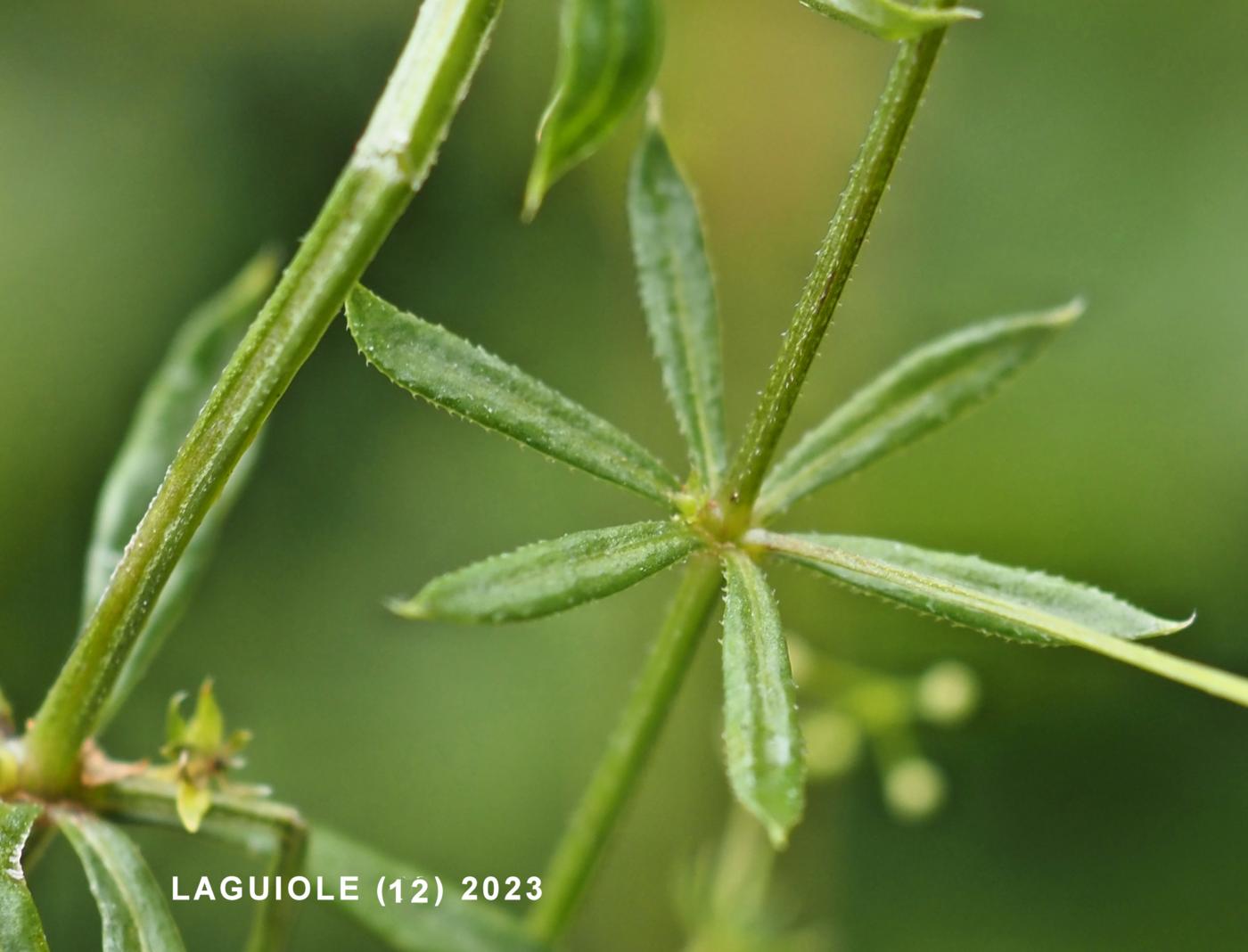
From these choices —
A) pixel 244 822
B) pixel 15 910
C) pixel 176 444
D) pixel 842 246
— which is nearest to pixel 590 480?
pixel 176 444

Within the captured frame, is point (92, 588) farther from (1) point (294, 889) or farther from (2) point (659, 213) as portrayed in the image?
(2) point (659, 213)

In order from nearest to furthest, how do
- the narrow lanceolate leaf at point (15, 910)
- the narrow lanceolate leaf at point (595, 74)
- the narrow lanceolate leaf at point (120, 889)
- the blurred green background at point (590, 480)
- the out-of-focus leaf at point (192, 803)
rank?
the narrow lanceolate leaf at point (595, 74) < the narrow lanceolate leaf at point (15, 910) < the narrow lanceolate leaf at point (120, 889) < the out-of-focus leaf at point (192, 803) < the blurred green background at point (590, 480)

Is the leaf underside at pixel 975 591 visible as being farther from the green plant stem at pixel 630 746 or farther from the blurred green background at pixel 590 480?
the blurred green background at pixel 590 480

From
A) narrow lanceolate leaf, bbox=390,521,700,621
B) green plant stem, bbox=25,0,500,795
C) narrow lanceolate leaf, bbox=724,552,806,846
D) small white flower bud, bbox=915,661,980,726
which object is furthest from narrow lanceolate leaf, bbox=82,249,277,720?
small white flower bud, bbox=915,661,980,726

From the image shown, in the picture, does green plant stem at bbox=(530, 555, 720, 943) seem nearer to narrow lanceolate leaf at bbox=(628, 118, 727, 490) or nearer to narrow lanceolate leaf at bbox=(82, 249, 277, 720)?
narrow lanceolate leaf at bbox=(628, 118, 727, 490)

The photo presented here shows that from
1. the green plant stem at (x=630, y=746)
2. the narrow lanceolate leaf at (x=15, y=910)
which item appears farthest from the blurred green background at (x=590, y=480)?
the narrow lanceolate leaf at (x=15, y=910)

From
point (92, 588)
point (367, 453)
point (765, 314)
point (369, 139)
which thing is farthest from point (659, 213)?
point (765, 314)
